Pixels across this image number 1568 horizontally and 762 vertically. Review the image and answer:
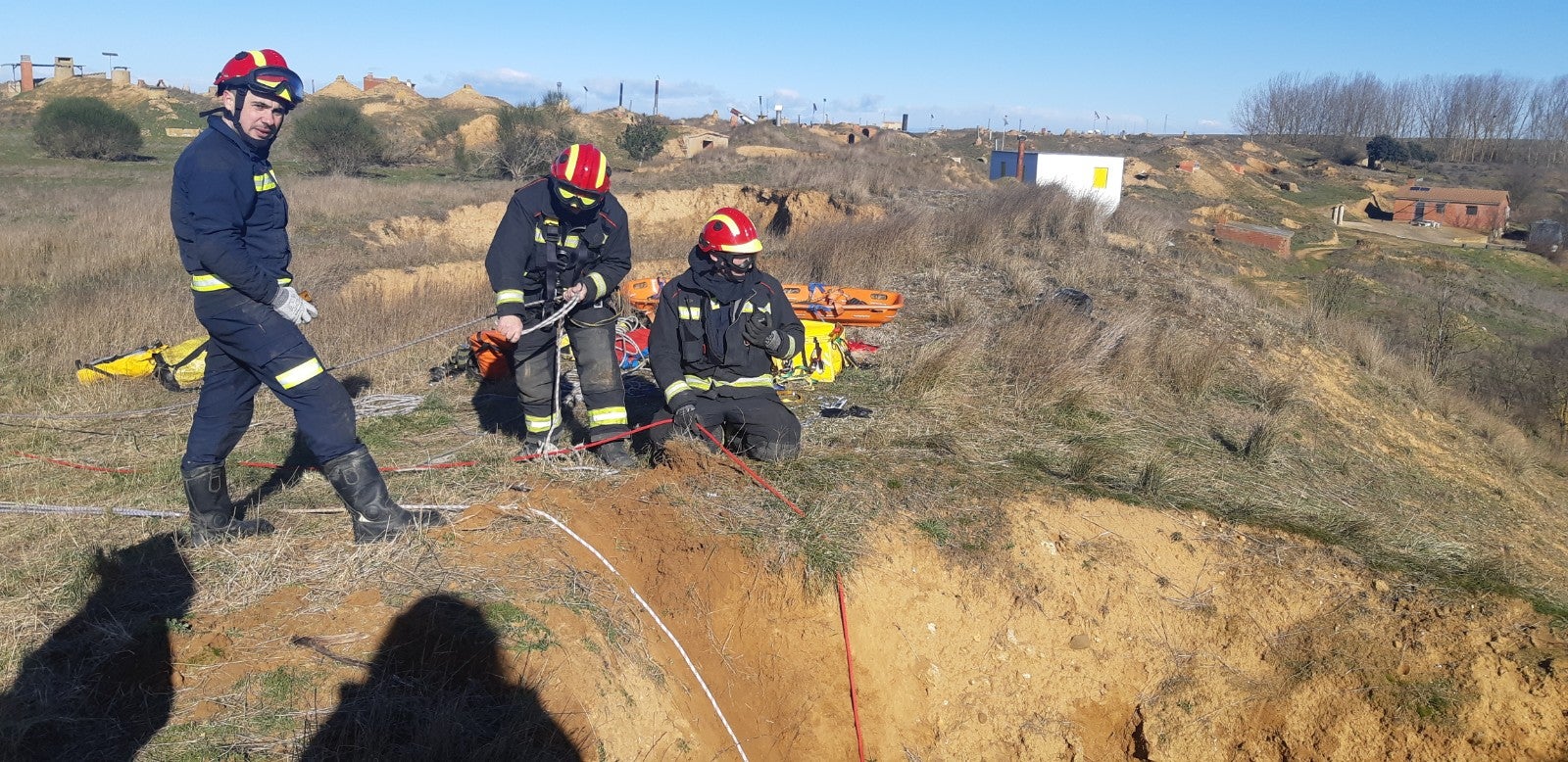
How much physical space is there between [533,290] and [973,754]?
10.8 ft

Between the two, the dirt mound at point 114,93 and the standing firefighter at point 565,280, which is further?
the dirt mound at point 114,93

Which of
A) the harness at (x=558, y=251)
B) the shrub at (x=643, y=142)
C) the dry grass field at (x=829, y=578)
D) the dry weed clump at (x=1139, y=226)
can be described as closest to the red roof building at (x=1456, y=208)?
the dry weed clump at (x=1139, y=226)

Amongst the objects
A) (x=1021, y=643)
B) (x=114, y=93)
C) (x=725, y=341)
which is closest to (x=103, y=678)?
(x=725, y=341)

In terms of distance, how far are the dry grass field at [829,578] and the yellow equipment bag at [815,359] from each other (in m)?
0.22

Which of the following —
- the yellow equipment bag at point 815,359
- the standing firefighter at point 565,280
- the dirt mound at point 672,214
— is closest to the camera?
the standing firefighter at point 565,280

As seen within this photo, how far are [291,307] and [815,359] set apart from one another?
4.29 meters

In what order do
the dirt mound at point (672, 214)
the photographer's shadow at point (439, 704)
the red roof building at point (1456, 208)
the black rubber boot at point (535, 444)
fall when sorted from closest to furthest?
the photographer's shadow at point (439, 704) < the black rubber boot at point (535, 444) < the dirt mound at point (672, 214) < the red roof building at point (1456, 208)

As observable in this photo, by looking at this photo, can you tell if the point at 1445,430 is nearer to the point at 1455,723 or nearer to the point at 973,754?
the point at 1455,723

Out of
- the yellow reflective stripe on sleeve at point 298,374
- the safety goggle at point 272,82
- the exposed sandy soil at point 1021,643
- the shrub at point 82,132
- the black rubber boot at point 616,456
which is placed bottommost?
the exposed sandy soil at point 1021,643

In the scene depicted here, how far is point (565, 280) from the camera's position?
17.5 ft

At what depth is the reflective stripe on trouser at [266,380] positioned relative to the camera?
4.00 metres

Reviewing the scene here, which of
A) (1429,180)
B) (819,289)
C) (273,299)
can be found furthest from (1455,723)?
(1429,180)

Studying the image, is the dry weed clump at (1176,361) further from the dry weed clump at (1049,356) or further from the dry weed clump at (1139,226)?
the dry weed clump at (1139,226)

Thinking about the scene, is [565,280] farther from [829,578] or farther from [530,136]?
[530,136]
